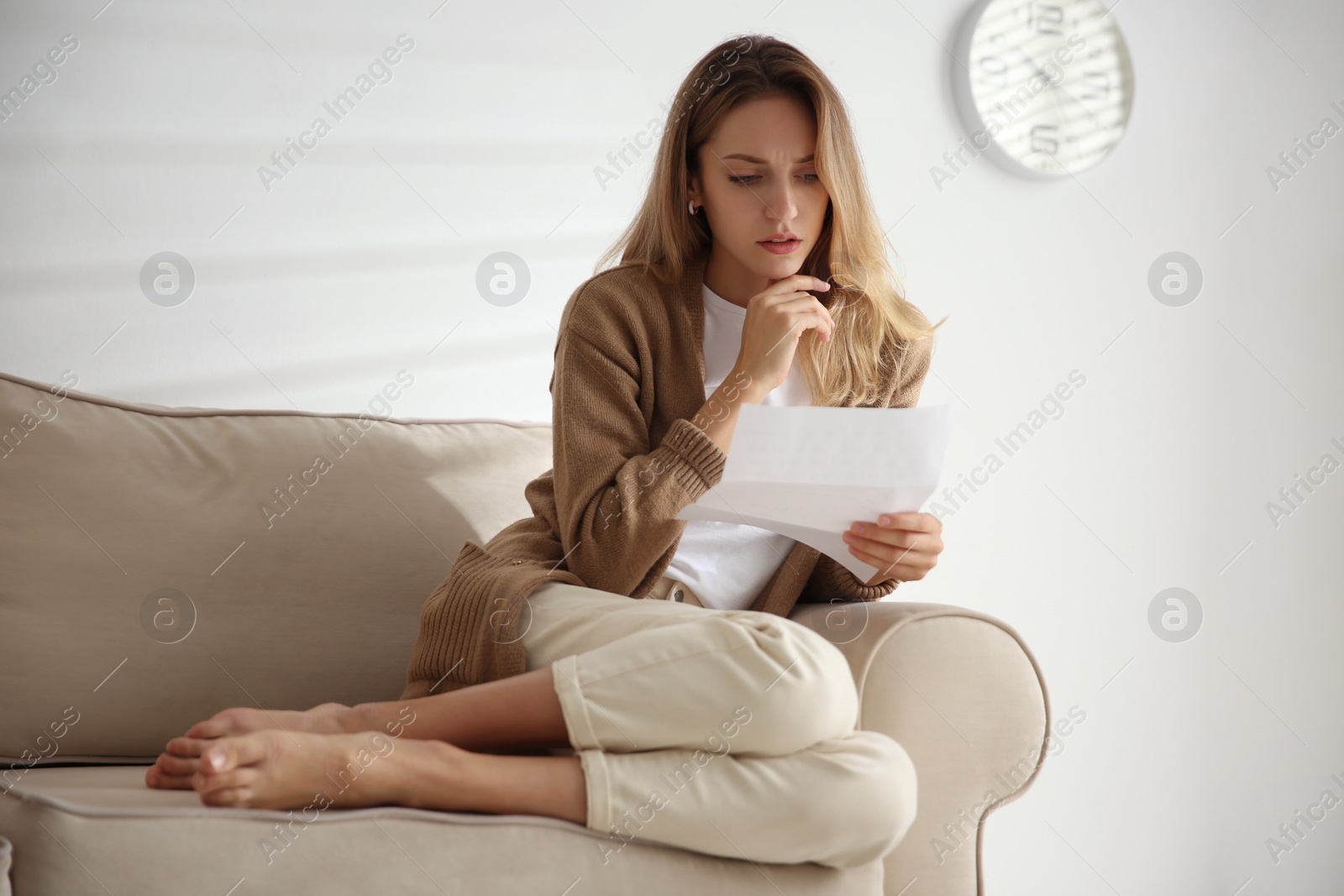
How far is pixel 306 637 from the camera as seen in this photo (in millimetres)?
1300

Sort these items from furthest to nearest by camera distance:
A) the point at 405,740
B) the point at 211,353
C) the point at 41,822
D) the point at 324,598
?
the point at 211,353
the point at 324,598
the point at 405,740
the point at 41,822

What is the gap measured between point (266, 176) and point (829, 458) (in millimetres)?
1170

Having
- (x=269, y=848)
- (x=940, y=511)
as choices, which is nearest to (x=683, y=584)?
(x=269, y=848)

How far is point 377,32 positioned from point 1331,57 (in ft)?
6.51

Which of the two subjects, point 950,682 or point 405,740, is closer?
point 405,740

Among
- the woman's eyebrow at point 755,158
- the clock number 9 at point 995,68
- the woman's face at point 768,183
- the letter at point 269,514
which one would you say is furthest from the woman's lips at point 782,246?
the clock number 9 at point 995,68

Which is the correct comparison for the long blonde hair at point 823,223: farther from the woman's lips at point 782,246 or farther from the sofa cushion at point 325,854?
the sofa cushion at point 325,854

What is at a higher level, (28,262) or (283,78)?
(283,78)

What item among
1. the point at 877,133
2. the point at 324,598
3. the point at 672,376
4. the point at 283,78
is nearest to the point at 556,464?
the point at 672,376

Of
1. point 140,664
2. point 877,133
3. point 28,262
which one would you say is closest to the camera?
point 140,664

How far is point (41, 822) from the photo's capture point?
725mm

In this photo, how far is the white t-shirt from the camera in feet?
4.37

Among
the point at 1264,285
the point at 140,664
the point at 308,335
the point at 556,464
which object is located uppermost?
the point at 1264,285

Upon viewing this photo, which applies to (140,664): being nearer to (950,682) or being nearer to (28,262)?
(28,262)
